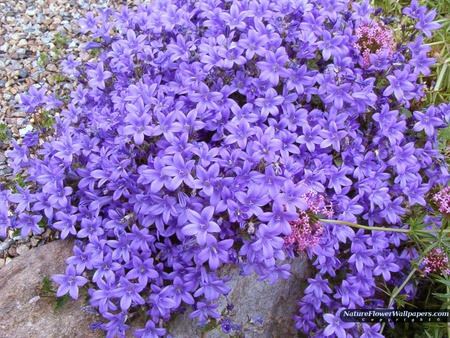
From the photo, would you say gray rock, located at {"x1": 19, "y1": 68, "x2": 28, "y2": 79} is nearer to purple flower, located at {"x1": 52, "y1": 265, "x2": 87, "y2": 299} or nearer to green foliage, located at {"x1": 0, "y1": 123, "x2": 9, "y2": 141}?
green foliage, located at {"x1": 0, "y1": 123, "x2": 9, "y2": 141}

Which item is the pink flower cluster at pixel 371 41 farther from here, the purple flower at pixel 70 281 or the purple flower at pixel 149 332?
the purple flower at pixel 70 281

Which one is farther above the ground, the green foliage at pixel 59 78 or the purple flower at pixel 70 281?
the green foliage at pixel 59 78

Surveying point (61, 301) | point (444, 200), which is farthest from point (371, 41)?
point (61, 301)

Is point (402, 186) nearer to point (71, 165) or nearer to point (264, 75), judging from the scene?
point (264, 75)

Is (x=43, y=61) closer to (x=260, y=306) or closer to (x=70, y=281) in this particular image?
(x=70, y=281)

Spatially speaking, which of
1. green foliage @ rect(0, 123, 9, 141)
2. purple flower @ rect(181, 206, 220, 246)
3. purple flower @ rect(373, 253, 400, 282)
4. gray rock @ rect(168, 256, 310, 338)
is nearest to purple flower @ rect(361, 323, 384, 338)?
purple flower @ rect(373, 253, 400, 282)

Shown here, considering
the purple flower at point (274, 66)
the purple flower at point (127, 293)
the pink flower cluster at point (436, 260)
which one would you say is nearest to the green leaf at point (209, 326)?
the purple flower at point (127, 293)
